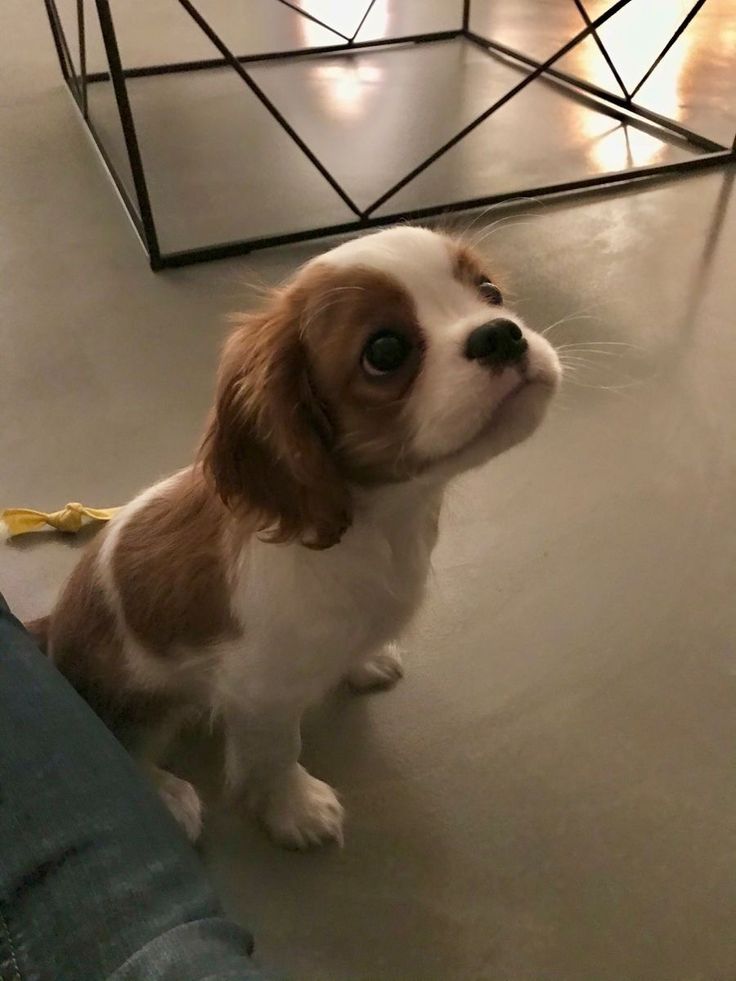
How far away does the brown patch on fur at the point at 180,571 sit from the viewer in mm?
1139

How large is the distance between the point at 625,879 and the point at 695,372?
135 cm

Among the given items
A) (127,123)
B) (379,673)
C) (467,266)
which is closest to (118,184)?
(127,123)

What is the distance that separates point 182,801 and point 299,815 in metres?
0.18

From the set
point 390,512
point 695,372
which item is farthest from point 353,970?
point 695,372

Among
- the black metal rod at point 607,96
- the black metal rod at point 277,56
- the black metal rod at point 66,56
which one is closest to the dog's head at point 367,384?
the black metal rod at point 607,96

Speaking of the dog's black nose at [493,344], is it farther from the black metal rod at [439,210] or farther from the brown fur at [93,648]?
the black metal rod at [439,210]

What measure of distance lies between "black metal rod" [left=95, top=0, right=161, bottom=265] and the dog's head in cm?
161

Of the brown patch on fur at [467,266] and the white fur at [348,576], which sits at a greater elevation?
the brown patch on fur at [467,266]

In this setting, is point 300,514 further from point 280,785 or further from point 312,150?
point 312,150

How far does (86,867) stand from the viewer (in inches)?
32.9

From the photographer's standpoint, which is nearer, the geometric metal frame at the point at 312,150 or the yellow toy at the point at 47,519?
the yellow toy at the point at 47,519

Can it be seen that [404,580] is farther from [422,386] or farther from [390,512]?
[422,386]

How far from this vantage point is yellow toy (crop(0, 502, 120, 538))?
173cm

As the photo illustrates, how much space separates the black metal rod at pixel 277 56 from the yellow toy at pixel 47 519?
2465 millimetres
